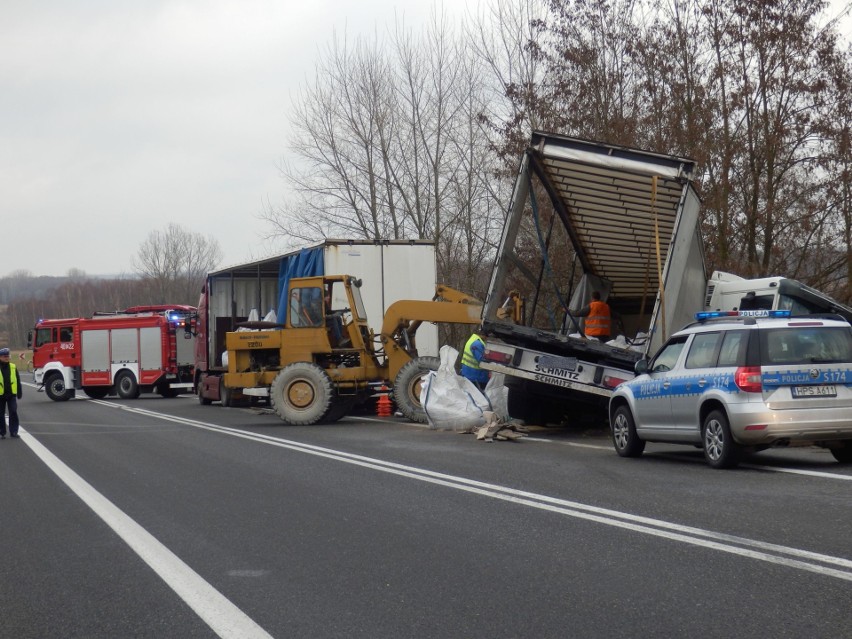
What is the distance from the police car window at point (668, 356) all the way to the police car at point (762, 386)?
1.01 feet

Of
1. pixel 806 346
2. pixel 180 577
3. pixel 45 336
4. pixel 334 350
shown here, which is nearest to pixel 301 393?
pixel 334 350

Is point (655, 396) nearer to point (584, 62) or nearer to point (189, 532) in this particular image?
point (189, 532)

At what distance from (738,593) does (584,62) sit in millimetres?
21127

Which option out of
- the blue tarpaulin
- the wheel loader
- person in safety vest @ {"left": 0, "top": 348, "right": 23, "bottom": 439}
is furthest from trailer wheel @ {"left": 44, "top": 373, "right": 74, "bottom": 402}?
person in safety vest @ {"left": 0, "top": 348, "right": 23, "bottom": 439}

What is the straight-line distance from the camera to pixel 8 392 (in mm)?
A: 19922

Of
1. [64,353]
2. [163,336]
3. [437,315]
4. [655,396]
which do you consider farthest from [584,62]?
[64,353]

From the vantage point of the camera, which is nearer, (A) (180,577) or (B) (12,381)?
(A) (180,577)

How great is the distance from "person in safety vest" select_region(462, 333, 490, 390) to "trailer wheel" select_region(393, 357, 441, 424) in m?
1.62

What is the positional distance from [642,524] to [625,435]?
530cm

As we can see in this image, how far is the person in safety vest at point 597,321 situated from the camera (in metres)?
18.6

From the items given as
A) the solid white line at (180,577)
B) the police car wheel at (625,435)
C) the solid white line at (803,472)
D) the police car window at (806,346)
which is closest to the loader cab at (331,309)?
the police car wheel at (625,435)

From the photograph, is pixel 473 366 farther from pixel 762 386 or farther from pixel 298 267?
pixel 762 386

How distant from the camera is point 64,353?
38.8 metres

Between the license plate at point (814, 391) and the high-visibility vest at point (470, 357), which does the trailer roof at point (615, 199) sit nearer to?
Answer: the high-visibility vest at point (470, 357)
